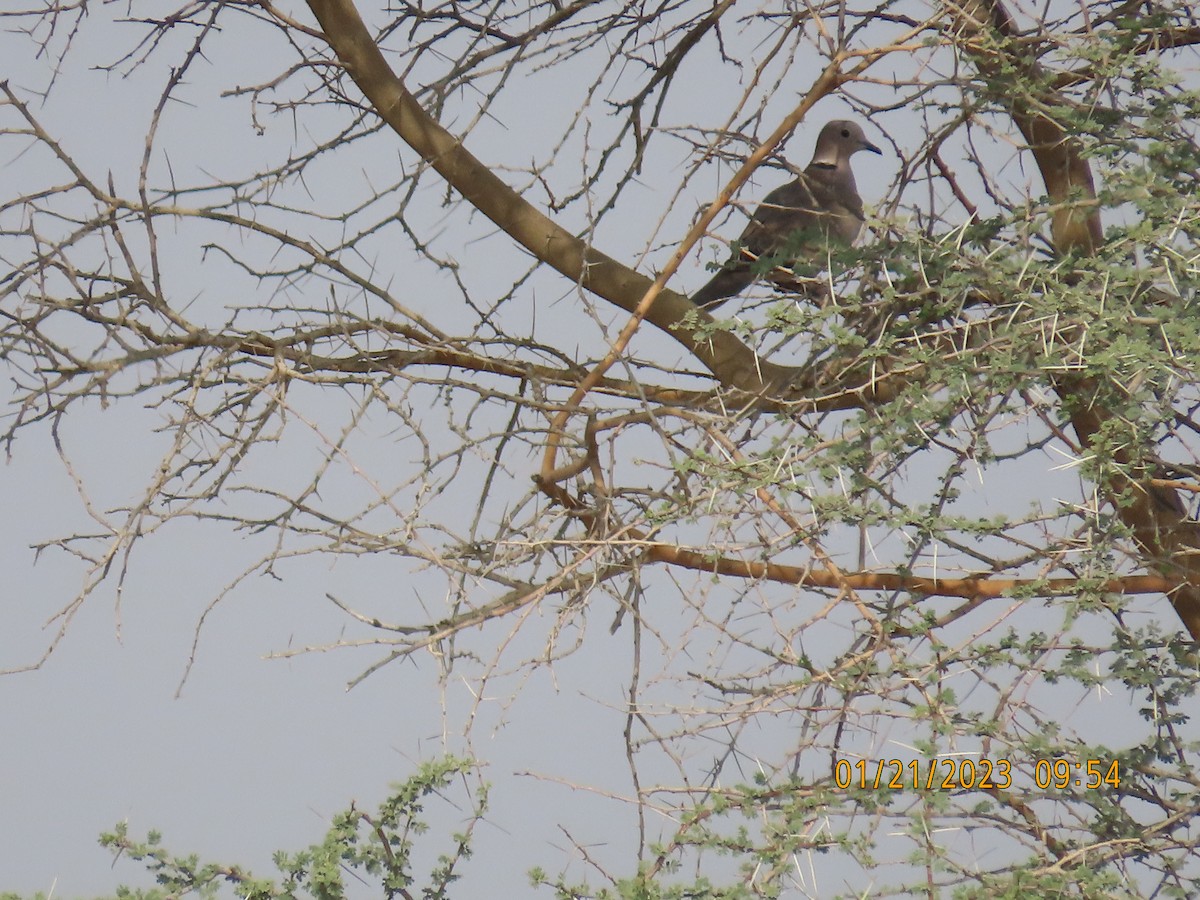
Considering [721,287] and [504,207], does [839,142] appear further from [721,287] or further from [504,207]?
[504,207]

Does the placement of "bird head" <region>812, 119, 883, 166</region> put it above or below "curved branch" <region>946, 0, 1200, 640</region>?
above

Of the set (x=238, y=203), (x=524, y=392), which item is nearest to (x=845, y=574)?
(x=524, y=392)

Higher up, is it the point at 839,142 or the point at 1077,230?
the point at 839,142

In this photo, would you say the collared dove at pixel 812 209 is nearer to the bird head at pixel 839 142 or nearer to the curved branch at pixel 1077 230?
the bird head at pixel 839 142

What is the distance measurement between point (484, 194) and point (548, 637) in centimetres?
98

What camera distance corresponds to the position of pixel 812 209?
10.1 ft

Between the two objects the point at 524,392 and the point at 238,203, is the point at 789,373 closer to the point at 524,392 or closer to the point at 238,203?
the point at 524,392

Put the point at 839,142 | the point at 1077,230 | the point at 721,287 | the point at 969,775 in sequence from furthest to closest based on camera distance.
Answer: the point at 839,142 → the point at 721,287 → the point at 1077,230 → the point at 969,775

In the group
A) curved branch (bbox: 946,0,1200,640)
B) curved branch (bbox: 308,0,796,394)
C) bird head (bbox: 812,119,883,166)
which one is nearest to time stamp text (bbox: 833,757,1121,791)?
curved branch (bbox: 946,0,1200,640)

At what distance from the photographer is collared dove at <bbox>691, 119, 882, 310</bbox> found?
116 inches

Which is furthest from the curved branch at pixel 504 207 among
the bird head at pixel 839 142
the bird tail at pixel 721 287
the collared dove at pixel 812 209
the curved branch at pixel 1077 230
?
the bird head at pixel 839 142

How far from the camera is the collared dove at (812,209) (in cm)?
295

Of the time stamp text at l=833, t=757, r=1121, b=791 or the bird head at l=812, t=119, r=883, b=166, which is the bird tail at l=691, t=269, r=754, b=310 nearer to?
the bird head at l=812, t=119, r=883, b=166

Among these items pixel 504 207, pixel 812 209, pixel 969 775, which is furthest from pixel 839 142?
pixel 969 775
